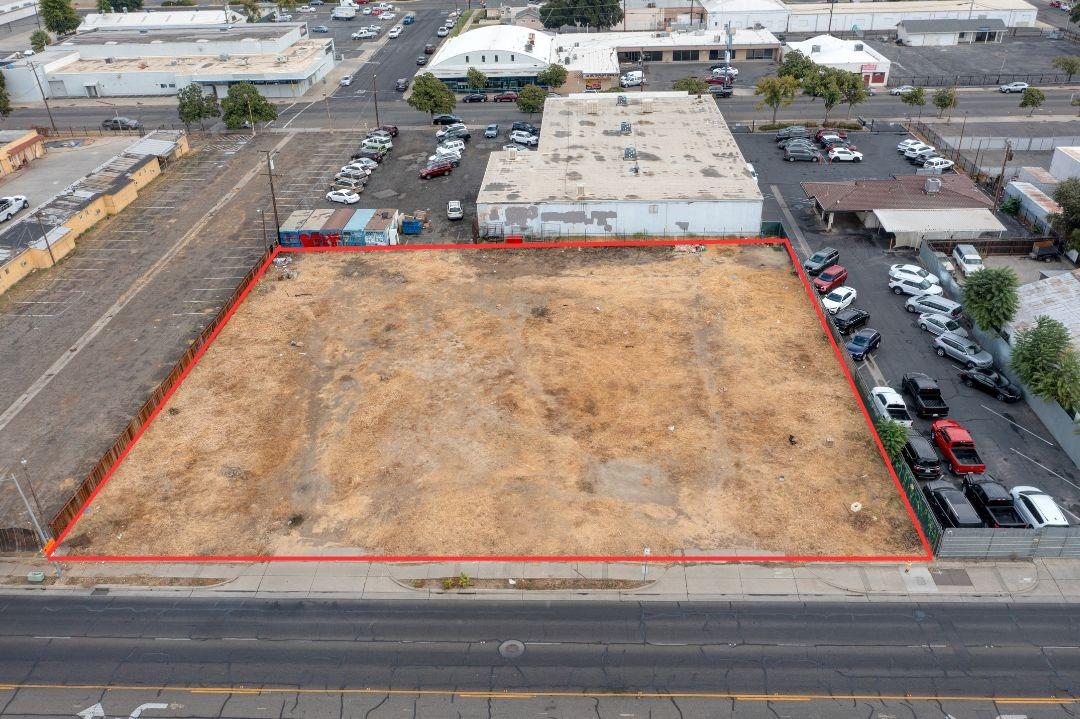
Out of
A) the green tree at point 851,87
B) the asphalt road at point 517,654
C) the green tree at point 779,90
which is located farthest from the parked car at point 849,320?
the green tree at point 851,87

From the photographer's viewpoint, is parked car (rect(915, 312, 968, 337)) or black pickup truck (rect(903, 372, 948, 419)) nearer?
black pickup truck (rect(903, 372, 948, 419))

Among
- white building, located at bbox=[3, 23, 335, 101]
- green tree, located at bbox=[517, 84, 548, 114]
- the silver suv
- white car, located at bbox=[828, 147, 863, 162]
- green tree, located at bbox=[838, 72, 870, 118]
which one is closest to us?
the silver suv

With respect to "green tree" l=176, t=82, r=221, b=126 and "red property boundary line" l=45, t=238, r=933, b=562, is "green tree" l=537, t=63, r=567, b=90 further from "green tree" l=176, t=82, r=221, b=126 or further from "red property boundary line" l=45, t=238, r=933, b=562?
"red property boundary line" l=45, t=238, r=933, b=562

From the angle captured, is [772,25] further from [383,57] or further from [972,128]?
[383,57]

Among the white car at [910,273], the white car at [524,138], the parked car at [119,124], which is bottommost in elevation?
the white car at [910,273]

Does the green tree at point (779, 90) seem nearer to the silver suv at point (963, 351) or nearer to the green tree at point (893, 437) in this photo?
the silver suv at point (963, 351)

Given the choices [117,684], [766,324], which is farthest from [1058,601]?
[117,684]

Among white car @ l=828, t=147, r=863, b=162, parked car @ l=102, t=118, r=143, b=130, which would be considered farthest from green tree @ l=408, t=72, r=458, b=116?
white car @ l=828, t=147, r=863, b=162
